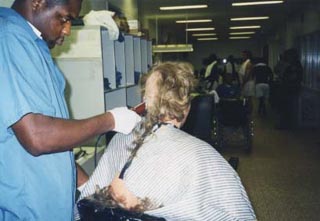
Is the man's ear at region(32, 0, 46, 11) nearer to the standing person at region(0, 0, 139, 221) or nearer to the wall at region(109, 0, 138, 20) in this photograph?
the standing person at region(0, 0, 139, 221)

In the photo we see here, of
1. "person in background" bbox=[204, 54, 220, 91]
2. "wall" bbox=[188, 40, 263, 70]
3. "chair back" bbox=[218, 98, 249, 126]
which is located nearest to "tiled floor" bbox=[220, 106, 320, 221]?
"chair back" bbox=[218, 98, 249, 126]

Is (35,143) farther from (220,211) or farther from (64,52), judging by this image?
(64,52)

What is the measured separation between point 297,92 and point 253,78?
197cm

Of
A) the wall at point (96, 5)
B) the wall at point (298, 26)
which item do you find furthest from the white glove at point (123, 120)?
the wall at point (298, 26)

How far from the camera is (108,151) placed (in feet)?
4.67

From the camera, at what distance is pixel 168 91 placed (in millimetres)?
1362

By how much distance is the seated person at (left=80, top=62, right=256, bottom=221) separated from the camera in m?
1.22

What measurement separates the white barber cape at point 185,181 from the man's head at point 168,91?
82 mm

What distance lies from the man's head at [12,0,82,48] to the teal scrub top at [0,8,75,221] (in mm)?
35

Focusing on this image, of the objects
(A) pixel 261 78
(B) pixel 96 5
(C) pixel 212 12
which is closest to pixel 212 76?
(A) pixel 261 78

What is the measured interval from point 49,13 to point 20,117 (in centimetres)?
36

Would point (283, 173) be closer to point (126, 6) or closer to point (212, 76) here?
point (212, 76)

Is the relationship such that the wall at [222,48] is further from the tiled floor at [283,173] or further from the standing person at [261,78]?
the tiled floor at [283,173]

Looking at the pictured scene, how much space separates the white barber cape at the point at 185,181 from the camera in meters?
1.20
